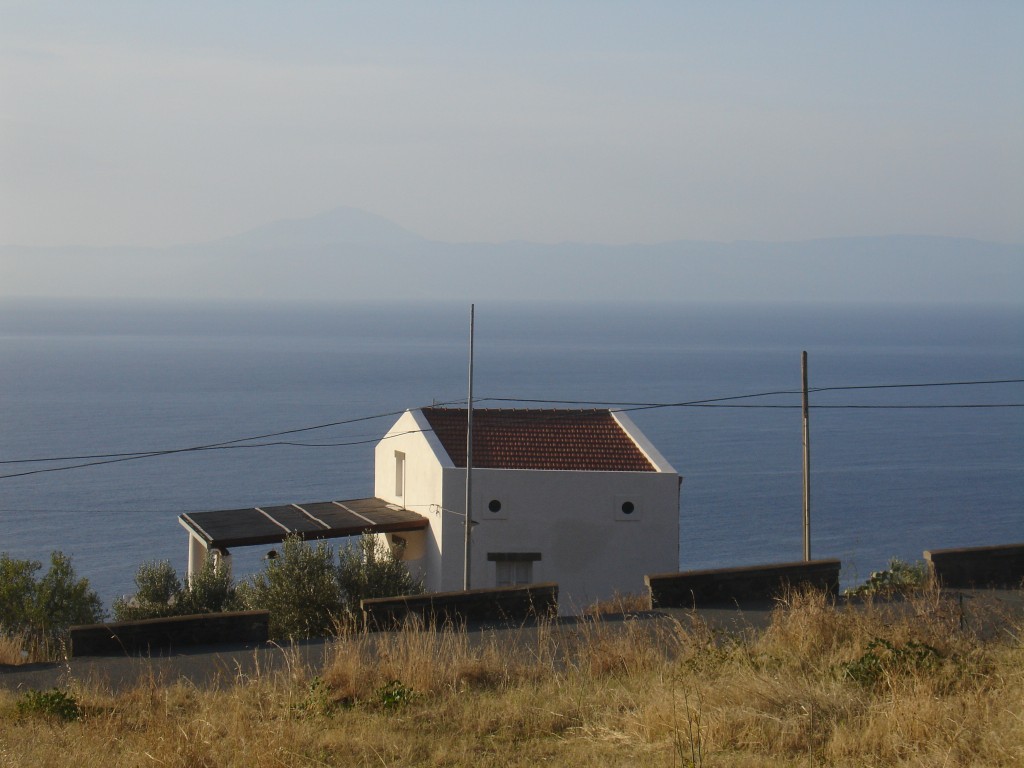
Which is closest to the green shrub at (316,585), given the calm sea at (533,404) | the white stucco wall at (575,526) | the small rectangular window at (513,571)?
the white stucco wall at (575,526)

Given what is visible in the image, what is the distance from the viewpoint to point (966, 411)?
11506cm

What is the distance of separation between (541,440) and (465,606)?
18153mm

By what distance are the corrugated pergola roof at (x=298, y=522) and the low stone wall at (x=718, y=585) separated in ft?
50.1

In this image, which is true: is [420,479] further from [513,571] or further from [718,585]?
[718,585]

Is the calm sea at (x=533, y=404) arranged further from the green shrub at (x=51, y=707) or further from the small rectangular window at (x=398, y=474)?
the small rectangular window at (x=398, y=474)

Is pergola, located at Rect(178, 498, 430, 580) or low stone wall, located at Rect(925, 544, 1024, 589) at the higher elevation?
low stone wall, located at Rect(925, 544, 1024, 589)

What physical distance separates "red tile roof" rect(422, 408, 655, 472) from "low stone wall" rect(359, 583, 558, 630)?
53.6 ft

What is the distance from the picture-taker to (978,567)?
39.0 ft

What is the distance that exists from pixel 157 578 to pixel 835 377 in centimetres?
12622

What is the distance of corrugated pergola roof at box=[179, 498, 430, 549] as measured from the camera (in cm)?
2555

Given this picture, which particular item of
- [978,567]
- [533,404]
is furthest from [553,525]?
[533,404]

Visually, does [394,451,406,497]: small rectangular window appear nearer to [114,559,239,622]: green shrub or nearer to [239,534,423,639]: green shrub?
[239,534,423,639]: green shrub

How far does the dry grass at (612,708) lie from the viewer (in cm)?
564

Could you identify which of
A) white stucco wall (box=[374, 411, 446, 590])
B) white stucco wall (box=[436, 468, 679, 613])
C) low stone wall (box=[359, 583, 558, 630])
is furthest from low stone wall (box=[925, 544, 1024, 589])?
white stucco wall (box=[374, 411, 446, 590])
